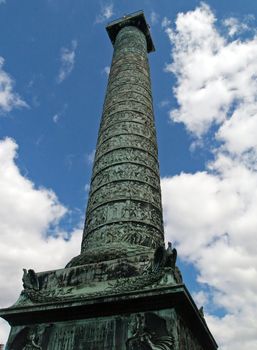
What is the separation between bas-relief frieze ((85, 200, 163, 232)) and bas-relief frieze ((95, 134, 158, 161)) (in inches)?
45.7

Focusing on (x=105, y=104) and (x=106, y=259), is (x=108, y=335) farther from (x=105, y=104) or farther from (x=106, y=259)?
(x=105, y=104)

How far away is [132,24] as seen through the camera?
413 inches

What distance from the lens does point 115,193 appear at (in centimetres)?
589

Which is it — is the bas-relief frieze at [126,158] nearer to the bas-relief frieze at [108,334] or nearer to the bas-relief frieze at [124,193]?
the bas-relief frieze at [124,193]

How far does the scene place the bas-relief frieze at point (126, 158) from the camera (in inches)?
250

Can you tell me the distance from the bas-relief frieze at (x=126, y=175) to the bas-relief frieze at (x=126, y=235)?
85cm

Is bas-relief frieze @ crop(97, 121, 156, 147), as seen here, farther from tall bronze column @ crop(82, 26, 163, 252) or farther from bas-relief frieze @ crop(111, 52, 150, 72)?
bas-relief frieze @ crop(111, 52, 150, 72)

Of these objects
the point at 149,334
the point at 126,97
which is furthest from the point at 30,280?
the point at 126,97

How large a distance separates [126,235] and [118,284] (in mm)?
1040

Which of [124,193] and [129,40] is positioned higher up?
[129,40]

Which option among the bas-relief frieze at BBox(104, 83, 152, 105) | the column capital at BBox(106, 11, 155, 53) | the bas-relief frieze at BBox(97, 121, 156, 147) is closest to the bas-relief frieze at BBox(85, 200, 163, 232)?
the bas-relief frieze at BBox(97, 121, 156, 147)

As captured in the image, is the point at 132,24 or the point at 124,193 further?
the point at 132,24

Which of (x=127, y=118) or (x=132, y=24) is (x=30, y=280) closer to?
(x=127, y=118)

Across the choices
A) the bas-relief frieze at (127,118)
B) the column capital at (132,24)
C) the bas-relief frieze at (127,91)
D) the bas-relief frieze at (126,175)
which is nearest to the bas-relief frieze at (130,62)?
the bas-relief frieze at (127,91)
